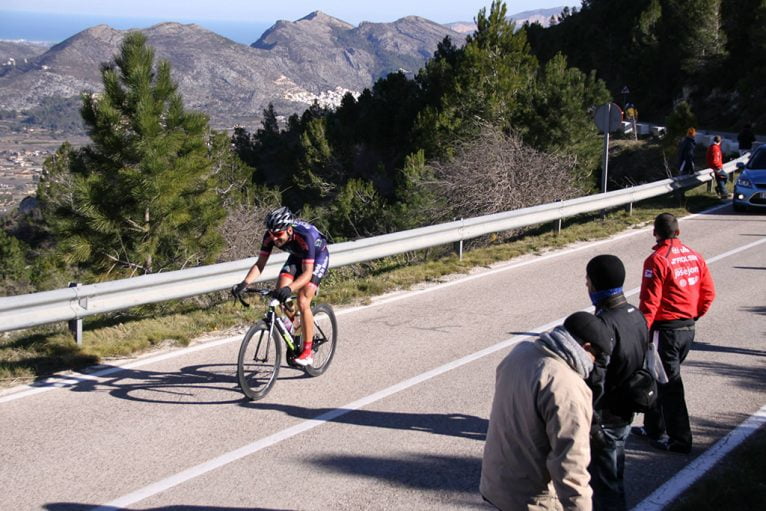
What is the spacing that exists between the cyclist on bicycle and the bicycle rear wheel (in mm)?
213

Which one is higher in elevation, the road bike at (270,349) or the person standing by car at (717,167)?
the person standing by car at (717,167)

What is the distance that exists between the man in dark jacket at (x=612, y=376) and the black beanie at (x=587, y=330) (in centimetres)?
33

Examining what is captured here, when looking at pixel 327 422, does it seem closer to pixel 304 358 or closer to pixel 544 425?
pixel 304 358

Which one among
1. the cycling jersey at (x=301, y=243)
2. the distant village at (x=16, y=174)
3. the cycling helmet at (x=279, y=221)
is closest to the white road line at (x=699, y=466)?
the cycling jersey at (x=301, y=243)

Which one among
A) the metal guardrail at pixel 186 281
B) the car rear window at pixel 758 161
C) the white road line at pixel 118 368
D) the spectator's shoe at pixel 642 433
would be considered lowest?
the spectator's shoe at pixel 642 433

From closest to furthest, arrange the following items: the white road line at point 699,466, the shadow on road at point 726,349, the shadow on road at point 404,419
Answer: the white road line at point 699,466
the shadow on road at point 404,419
the shadow on road at point 726,349

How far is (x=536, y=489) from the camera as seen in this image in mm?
3334

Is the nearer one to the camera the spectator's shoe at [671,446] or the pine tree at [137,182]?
the spectator's shoe at [671,446]

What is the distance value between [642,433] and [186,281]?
501 centimetres

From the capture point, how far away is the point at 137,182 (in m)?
23.2

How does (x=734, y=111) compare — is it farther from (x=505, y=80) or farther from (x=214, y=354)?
(x=214, y=354)

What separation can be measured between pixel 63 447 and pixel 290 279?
237 cm

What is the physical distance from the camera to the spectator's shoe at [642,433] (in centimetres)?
580

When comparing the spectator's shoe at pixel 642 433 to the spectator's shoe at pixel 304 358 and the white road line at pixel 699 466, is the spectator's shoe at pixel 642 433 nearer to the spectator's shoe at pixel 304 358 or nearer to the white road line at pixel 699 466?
the white road line at pixel 699 466
